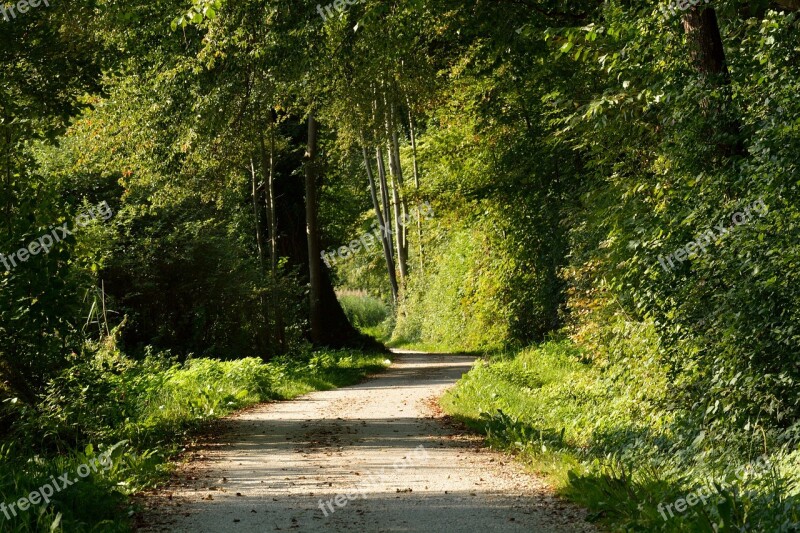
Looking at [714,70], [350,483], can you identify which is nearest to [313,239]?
[714,70]

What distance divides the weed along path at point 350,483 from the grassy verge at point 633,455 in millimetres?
362

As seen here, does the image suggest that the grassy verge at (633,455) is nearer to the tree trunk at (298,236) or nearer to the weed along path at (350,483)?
the weed along path at (350,483)

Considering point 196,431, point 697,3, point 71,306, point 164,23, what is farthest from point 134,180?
point 697,3

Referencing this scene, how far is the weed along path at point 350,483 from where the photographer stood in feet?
24.4

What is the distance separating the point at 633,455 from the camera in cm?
939

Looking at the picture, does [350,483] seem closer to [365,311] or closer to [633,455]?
[633,455]

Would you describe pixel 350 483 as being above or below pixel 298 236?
below

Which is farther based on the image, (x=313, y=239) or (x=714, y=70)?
(x=313, y=239)

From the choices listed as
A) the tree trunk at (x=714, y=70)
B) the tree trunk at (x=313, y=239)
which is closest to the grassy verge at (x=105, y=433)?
the tree trunk at (x=714, y=70)

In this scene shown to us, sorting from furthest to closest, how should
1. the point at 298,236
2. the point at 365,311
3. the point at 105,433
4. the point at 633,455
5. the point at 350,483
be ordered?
the point at 365,311 → the point at 298,236 → the point at 105,433 → the point at 633,455 → the point at 350,483

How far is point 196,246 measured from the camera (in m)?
21.6

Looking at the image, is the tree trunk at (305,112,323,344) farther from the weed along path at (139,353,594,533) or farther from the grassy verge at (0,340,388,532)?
the weed along path at (139,353,594,533)

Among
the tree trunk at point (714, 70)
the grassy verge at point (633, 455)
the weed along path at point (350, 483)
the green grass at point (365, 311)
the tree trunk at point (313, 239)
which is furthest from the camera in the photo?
the green grass at point (365, 311)

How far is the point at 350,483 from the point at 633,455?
121 inches
